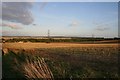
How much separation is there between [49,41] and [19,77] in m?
24.0

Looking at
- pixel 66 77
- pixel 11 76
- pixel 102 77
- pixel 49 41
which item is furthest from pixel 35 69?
pixel 49 41

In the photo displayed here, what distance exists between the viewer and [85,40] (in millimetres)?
31828

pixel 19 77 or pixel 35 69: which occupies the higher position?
pixel 35 69

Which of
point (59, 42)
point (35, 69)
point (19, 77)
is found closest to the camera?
point (35, 69)

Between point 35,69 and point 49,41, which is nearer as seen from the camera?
point 35,69

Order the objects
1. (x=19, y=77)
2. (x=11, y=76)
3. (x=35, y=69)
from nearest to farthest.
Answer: (x=35, y=69) < (x=19, y=77) < (x=11, y=76)

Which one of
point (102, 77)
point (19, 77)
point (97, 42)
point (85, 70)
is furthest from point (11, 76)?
point (97, 42)

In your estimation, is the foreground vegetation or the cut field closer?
the foreground vegetation

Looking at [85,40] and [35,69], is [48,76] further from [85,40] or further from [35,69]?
[85,40]

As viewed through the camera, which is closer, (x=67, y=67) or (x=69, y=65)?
(x=67, y=67)

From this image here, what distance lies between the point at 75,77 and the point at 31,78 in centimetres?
129

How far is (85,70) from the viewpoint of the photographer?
7930 millimetres

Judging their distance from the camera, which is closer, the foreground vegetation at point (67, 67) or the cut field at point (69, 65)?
the foreground vegetation at point (67, 67)

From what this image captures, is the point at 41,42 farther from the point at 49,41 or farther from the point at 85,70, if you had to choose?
the point at 85,70
